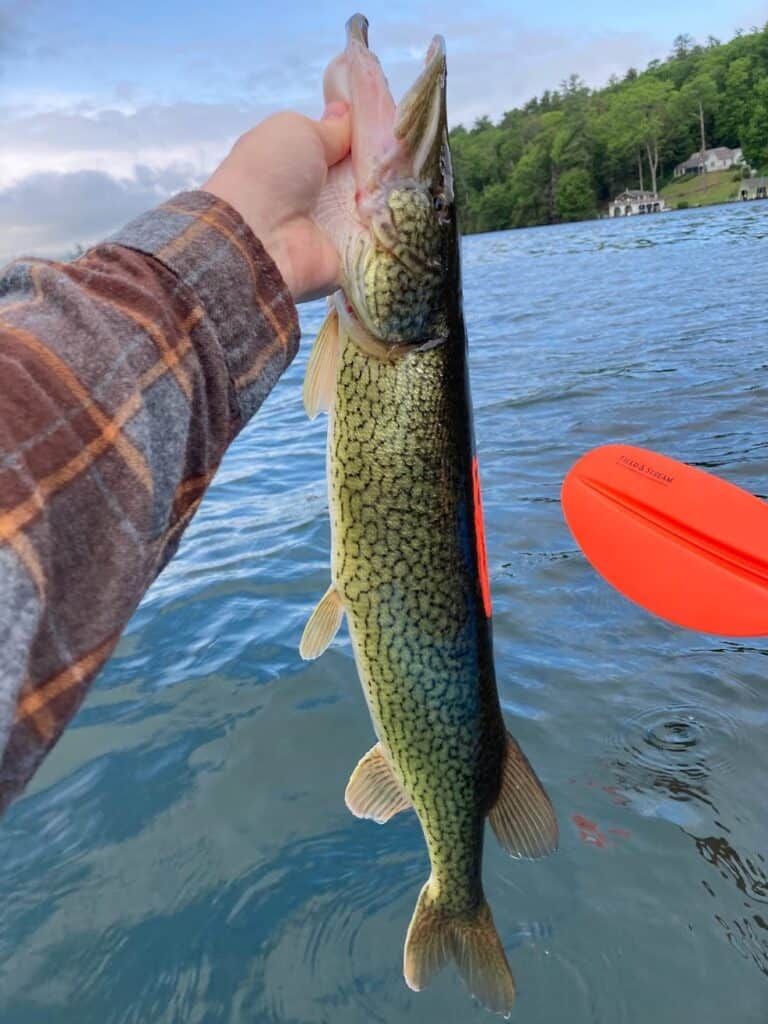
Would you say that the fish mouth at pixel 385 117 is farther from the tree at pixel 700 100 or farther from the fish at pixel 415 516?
the tree at pixel 700 100

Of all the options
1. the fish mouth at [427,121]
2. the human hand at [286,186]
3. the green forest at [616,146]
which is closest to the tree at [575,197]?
the green forest at [616,146]

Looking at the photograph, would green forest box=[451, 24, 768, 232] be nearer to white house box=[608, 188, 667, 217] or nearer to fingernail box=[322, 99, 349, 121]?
white house box=[608, 188, 667, 217]

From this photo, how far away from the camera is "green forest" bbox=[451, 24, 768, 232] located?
329 ft

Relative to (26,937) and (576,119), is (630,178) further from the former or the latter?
(26,937)

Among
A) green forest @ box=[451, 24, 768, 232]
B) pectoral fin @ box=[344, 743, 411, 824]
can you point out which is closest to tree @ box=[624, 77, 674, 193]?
green forest @ box=[451, 24, 768, 232]

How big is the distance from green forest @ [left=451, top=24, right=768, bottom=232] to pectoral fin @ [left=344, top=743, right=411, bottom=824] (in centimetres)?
10090

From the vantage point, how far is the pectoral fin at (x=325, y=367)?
2188 mm

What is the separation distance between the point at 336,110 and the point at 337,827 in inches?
109

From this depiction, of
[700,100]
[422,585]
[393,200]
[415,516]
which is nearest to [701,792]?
[422,585]

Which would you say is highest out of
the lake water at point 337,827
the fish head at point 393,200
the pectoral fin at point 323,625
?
the fish head at point 393,200

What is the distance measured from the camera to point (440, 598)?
230 centimetres

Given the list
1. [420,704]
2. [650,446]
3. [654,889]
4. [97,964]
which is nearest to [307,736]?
[97,964]

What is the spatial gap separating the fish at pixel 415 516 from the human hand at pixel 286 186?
87 millimetres

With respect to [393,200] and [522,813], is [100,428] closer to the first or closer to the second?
[393,200]
